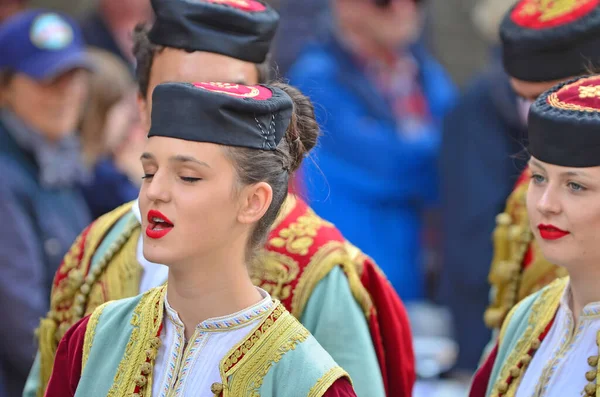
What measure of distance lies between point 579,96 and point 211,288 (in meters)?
0.97

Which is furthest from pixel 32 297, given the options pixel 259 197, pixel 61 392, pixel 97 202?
pixel 259 197

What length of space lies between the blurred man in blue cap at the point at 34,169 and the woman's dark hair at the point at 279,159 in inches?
73.7

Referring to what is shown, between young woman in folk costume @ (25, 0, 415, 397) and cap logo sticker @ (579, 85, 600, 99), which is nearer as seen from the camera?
cap logo sticker @ (579, 85, 600, 99)

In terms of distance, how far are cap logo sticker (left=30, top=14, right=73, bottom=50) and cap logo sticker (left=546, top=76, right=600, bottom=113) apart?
2701 millimetres

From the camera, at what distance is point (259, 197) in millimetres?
2656

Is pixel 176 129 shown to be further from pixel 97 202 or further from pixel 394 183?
pixel 394 183

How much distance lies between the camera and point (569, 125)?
269 cm

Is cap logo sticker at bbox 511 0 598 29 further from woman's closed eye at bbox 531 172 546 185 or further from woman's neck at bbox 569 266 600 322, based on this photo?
woman's neck at bbox 569 266 600 322

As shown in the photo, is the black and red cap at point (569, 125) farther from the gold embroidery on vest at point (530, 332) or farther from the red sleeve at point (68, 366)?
the red sleeve at point (68, 366)

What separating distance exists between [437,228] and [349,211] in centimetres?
70

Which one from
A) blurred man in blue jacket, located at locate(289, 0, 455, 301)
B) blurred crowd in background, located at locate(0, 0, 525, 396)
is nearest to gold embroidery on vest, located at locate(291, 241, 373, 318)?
blurred crowd in background, located at locate(0, 0, 525, 396)

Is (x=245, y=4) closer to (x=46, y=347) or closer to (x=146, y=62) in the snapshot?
(x=146, y=62)

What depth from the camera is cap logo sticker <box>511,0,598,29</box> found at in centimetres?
353

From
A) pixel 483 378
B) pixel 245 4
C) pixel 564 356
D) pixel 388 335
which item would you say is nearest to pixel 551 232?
pixel 564 356
